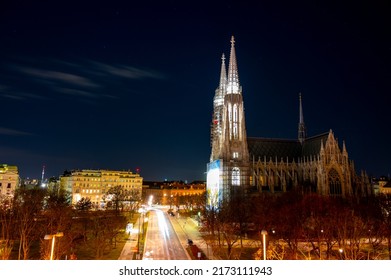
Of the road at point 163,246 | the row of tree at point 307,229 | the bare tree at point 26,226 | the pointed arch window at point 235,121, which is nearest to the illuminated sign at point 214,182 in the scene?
the pointed arch window at point 235,121

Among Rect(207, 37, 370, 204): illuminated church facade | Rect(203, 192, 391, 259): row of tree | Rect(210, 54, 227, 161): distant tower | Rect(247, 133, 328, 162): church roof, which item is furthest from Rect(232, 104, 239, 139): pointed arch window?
Rect(203, 192, 391, 259): row of tree

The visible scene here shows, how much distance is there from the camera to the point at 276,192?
79750mm

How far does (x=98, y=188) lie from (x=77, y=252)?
98.4m

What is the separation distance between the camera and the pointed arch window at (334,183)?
79.9 m

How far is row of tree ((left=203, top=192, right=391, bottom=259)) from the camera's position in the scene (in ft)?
97.5

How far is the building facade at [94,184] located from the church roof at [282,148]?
177 feet

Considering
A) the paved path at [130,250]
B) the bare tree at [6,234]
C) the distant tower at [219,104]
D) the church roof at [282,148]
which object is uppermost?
the distant tower at [219,104]

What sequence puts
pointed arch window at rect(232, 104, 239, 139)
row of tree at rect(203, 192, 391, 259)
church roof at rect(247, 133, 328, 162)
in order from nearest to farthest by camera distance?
row of tree at rect(203, 192, 391, 259) → pointed arch window at rect(232, 104, 239, 139) → church roof at rect(247, 133, 328, 162)

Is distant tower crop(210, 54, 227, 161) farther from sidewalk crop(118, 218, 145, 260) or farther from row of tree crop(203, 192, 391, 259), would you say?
sidewalk crop(118, 218, 145, 260)

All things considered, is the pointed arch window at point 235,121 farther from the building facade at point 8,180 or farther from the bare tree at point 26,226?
the building facade at point 8,180

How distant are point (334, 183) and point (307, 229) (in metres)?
46.8

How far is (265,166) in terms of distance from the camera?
83.4m
